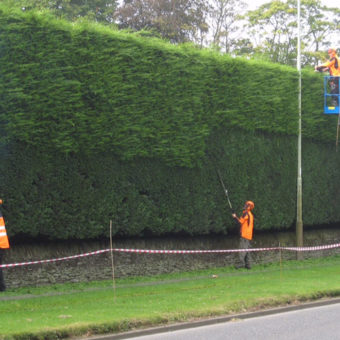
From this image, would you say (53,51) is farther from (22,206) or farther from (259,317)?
(259,317)

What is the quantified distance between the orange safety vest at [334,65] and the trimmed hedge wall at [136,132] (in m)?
0.83

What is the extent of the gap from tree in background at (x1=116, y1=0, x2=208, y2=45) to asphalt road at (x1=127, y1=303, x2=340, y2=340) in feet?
93.2

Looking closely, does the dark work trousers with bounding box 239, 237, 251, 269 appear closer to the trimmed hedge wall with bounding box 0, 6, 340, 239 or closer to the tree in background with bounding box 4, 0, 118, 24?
the trimmed hedge wall with bounding box 0, 6, 340, 239

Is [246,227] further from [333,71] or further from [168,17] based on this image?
[168,17]

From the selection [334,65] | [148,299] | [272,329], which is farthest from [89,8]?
[272,329]

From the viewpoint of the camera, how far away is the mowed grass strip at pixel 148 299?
34.8 ft

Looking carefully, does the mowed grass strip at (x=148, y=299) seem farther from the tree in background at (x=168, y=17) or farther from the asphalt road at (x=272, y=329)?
the tree in background at (x=168, y=17)

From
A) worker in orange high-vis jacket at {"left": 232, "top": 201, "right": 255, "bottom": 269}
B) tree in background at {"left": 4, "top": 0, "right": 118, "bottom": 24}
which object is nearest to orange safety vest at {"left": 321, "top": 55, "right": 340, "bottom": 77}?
worker in orange high-vis jacket at {"left": 232, "top": 201, "right": 255, "bottom": 269}

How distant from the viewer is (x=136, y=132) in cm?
1777

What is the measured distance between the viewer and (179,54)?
19.1m

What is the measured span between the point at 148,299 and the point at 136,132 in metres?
5.59

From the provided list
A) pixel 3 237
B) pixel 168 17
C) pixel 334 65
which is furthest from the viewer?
pixel 168 17

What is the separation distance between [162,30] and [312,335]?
102 ft

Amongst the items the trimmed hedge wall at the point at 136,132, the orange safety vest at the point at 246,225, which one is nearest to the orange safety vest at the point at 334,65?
the trimmed hedge wall at the point at 136,132
